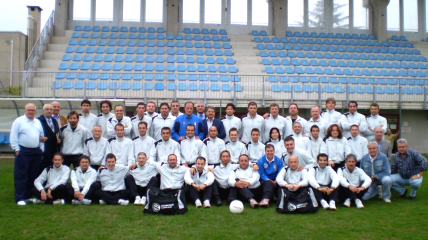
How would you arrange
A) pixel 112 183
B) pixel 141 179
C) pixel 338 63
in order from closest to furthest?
pixel 112 183, pixel 141 179, pixel 338 63

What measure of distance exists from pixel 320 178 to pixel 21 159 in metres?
5.12

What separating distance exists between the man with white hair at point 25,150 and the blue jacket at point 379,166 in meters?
5.89

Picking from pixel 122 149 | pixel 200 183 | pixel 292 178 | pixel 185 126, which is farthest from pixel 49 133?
pixel 292 178

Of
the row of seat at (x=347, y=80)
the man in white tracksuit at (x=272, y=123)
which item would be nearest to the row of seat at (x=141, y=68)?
the row of seat at (x=347, y=80)

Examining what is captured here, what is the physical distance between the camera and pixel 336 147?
6633 millimetres

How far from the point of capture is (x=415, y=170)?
6504 millimetres

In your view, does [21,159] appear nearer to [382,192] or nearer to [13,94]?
[382,192]

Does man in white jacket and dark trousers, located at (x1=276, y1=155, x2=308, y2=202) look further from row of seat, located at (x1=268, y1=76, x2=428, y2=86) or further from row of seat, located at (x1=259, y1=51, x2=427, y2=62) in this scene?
row of seat, located at (x1=259, y1=51, x2=427, y2=62)

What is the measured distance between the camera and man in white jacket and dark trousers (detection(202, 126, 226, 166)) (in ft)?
21.9

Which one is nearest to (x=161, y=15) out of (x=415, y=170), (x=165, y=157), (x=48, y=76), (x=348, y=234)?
(x=48, y=76)

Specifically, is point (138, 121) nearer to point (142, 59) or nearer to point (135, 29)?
point (142, 59)

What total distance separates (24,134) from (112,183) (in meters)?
1.67

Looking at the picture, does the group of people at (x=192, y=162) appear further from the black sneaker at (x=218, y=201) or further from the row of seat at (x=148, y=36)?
the row of seat at (x=148, y=36)

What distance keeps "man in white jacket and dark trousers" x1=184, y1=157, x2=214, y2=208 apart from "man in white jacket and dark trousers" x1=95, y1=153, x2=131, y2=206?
111 centimetres
